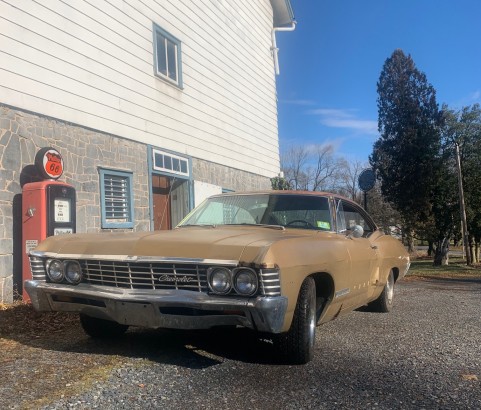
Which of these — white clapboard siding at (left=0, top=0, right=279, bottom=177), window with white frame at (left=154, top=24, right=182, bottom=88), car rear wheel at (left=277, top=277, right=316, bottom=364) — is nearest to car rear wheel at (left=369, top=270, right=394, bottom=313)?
car rear wheel at (left=277, top=277, right=316, bottom=364)

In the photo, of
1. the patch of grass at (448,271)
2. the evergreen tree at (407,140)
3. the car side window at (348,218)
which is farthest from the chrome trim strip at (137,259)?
the evergreen tree at (407,140)

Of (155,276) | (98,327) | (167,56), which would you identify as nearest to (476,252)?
(167,56)

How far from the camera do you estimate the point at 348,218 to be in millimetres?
5430

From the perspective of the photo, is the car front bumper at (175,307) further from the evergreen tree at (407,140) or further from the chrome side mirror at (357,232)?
the evergreen tree at (407,140)

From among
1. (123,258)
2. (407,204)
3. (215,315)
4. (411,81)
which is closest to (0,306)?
(123,258)

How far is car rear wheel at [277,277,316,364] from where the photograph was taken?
354 centimetres

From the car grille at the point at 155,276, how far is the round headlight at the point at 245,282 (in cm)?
5

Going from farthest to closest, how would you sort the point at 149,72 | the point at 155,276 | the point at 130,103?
the point at 149,72, the point at 130,103, the point at 155,276

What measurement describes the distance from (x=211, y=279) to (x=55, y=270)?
1.46 meters

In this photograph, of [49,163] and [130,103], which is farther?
[130,103]

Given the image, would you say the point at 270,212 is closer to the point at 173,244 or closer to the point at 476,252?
the point at 173,244

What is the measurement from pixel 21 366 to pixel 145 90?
6.91 meters

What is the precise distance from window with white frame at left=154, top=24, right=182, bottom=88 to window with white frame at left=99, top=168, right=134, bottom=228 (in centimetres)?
253

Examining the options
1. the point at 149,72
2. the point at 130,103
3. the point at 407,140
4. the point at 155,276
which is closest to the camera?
the point at 155,276
